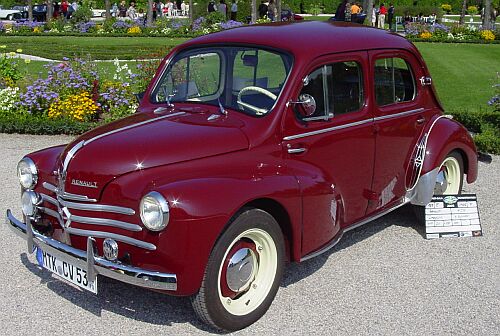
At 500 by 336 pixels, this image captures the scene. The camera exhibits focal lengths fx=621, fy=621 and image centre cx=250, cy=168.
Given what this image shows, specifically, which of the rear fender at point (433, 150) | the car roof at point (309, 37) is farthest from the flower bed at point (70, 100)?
the rear fender at point (433, 150)

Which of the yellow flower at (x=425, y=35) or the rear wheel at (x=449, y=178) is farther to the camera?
the yellow flower at (x=425, y=35)

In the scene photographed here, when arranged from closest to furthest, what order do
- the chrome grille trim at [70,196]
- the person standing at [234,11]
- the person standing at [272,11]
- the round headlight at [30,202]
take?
the chrome grille trim at [70,196] → the round headlight at [30,202] → the person standing at [272,11] → the person standing at [234,11]

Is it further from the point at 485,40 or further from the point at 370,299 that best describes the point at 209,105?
the point at 485,40

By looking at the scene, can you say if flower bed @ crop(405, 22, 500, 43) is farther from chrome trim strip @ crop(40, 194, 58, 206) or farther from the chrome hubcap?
chrome trim strip @ crop(40, 194, 58, 206)

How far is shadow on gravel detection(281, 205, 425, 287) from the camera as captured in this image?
505cm

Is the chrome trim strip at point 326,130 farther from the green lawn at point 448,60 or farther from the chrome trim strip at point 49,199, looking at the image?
the green lawn at point 448,60

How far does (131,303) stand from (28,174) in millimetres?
1224

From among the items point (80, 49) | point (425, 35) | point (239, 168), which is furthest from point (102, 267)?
point (425, 35)

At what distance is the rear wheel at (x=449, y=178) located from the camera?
20.2 feet

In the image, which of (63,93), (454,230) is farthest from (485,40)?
(454,230)

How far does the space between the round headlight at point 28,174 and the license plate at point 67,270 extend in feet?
1.73

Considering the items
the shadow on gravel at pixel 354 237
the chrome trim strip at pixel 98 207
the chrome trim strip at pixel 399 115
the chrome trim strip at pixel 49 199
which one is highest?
the chrome trim strip at pixel 399 115

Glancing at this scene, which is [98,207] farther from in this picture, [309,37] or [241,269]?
[309,37]

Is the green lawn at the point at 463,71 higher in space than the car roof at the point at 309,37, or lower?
lower
